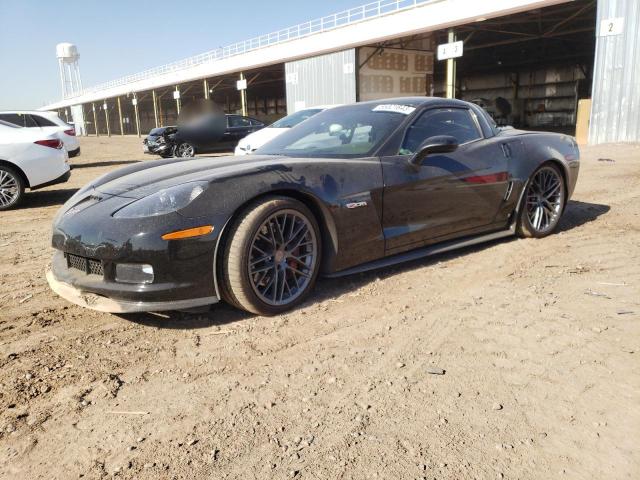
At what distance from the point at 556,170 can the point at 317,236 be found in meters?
2.91

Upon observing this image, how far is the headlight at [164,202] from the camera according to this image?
8.79 ft

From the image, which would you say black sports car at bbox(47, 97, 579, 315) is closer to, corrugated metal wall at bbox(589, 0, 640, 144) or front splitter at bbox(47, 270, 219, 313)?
front splitter at bbox(47, 270, 219, 313)

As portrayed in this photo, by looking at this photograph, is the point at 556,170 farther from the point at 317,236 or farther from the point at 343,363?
the point at 343,363

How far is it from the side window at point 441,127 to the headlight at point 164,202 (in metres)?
1.54

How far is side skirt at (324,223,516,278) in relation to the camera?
3.35 m

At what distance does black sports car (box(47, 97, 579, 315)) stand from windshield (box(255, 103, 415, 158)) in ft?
0.05

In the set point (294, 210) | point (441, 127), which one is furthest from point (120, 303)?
point (441, 127)

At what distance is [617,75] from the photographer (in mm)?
12914

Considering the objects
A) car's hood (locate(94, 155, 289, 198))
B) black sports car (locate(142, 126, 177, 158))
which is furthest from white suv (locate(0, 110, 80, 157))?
car's hood (locate(94, 155, 289, 198))

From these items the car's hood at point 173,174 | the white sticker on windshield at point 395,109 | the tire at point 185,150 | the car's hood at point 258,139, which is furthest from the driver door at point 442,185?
the tire at point 185,150

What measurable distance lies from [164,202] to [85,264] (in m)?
0.61

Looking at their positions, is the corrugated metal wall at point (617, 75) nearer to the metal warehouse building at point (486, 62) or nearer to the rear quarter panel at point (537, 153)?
the metal warehouse building at point (486, 62)

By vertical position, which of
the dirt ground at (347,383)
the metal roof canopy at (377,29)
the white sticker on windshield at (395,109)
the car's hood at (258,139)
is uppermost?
the metal roof canopy at (377,29)

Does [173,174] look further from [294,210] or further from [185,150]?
[185,150]
